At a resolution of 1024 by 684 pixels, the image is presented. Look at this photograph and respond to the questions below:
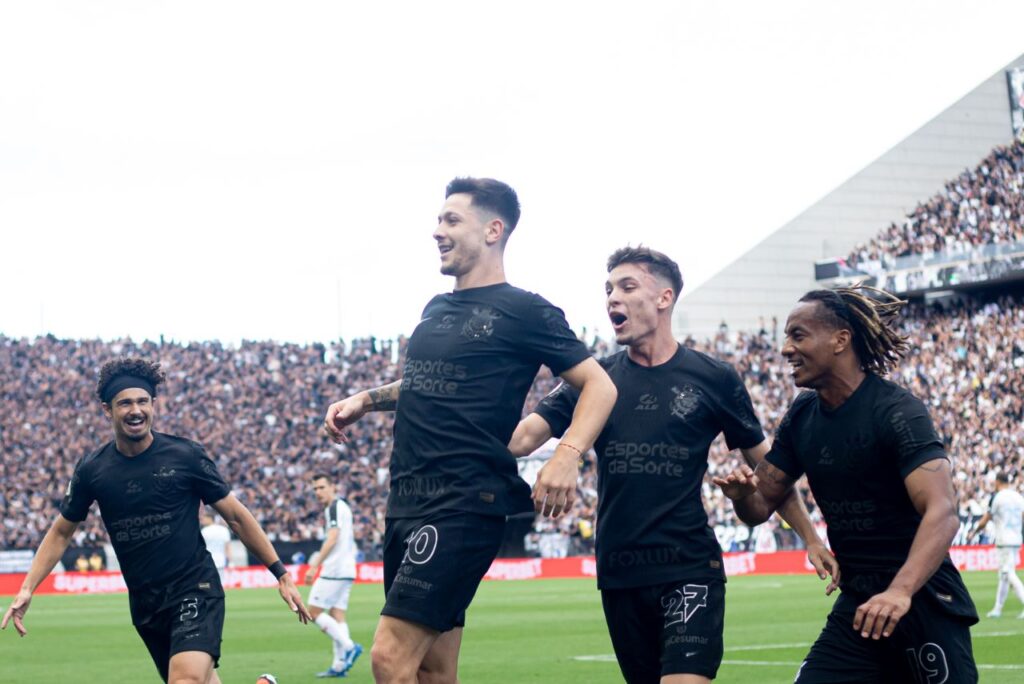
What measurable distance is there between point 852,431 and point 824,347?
0.39 metres

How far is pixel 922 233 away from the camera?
47406 mm

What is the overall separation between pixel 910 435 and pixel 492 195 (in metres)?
2.08

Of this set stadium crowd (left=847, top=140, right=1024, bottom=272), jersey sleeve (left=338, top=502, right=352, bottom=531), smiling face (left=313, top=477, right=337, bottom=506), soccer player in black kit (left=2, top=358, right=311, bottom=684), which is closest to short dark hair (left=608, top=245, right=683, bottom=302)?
soccer player in black kit (left=2, top=358, right=311, bottom=684)

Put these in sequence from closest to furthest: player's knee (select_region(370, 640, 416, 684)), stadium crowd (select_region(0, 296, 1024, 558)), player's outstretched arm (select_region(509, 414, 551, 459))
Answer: player's knee (select_region(370, 640, 416, 684)), player's outstretched arm (select_region(509, 414, 551, 459)), stadium crowd (select_region(0, 296, 1024, 558))

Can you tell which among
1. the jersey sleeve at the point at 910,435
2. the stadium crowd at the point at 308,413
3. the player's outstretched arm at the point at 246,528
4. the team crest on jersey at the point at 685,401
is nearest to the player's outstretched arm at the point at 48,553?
the player's outstretched arm at the point at 246,528

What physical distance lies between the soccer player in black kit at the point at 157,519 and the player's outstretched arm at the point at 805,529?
2989 mm

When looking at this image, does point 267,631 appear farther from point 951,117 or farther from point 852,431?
point 951,117

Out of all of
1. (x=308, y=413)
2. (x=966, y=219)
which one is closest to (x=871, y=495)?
(x=308, y=413)

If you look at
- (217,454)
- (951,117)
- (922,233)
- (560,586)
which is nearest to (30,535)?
(217,454)

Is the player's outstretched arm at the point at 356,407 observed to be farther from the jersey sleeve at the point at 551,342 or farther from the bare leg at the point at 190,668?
the bare leg at the point at 190,668

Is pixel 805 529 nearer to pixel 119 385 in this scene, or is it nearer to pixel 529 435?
pixel 529 435

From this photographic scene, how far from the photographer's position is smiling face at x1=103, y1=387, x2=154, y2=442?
870 centimetres

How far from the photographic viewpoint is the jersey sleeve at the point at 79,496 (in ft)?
29.3

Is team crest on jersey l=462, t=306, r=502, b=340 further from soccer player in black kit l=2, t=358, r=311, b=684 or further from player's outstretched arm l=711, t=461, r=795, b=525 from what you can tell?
soccer player in black kit l=2, t=358, r=311, b=684
